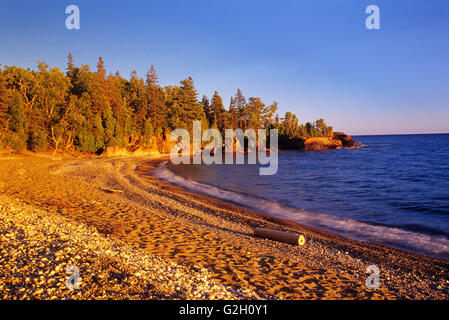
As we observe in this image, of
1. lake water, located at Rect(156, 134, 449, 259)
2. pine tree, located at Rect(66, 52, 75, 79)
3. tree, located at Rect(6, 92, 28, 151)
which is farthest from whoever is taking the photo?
pine tree, located at Rect(66, 52, 75, 79)

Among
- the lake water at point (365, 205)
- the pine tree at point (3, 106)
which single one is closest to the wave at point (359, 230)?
the lake water at point (365, 205)

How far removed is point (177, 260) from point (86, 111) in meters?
57.0

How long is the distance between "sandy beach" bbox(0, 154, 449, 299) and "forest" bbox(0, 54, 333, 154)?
135ft

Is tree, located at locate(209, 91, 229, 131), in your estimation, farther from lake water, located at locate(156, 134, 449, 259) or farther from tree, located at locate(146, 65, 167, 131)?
lake water, located at locate(156, 134, 449, 259)

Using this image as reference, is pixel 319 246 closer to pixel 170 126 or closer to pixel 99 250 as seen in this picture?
pixel 99 250

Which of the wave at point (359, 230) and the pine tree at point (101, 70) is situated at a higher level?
the pine tree at point (101, 70)

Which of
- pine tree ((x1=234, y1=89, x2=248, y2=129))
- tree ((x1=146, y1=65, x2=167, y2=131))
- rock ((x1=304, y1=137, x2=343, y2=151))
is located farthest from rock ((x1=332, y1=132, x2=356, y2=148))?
tree ((x1=146, y1=65, x2=167, y2=131))

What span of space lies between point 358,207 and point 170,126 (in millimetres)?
67901

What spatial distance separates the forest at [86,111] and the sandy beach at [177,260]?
41210mm

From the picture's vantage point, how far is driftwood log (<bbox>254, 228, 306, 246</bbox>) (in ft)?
32.5

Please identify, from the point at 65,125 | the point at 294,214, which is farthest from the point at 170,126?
the point at 294,214

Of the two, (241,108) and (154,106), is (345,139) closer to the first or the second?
(241,108)

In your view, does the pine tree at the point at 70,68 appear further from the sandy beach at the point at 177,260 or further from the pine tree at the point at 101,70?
the sandy beach at the point at 177,260

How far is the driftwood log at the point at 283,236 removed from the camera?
9.91 m
